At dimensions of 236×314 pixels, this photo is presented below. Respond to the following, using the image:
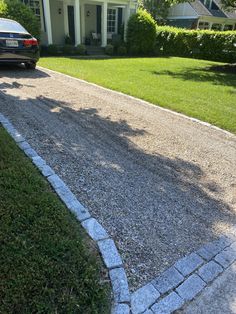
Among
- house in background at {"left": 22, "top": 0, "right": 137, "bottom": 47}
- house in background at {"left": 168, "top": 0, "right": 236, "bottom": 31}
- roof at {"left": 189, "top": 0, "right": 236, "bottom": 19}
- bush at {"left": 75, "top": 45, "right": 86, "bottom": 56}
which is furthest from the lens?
house in background at {"left": 168, "top": 0, "right": 236, "bottom": 31}

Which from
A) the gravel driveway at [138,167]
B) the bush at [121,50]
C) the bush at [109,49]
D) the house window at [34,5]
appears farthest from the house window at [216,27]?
the gravel driveway at [138,167]

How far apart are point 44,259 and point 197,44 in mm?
21090

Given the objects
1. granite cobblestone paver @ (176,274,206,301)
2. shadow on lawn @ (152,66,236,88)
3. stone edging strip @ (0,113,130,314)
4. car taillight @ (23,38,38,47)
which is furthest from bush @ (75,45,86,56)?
granite cobblestone paver @ (176,274,206,301)

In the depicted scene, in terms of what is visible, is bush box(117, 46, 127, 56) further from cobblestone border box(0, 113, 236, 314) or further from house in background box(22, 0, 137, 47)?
cobblestone border box(0, 113, 236, 314)

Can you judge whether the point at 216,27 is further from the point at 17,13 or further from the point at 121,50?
the point at 17,13

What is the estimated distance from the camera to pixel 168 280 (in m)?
2.41

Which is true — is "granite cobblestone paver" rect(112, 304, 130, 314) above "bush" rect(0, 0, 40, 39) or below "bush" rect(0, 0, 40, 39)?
below

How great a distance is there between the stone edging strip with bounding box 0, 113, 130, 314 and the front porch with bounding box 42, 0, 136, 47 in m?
14.9

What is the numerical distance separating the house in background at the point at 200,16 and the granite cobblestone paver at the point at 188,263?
3182 cm

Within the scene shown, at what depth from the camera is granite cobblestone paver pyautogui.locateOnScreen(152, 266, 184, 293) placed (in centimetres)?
A: 234

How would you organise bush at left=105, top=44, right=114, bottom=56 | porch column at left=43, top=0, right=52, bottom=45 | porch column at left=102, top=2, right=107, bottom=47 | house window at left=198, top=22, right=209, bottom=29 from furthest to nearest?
house window at left=198, top=22, right=209, bottom=29
bush at left=105, top=44, right=114, bottom=56
porch column at left=102, top=2, right=107, bottom=47
porch column at left=43, top=0, right=52, bottom=45

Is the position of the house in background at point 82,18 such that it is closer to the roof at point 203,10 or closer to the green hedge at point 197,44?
the green hedge at point 197,44

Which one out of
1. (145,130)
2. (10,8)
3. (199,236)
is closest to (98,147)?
(145,130)

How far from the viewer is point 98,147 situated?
4.68m
